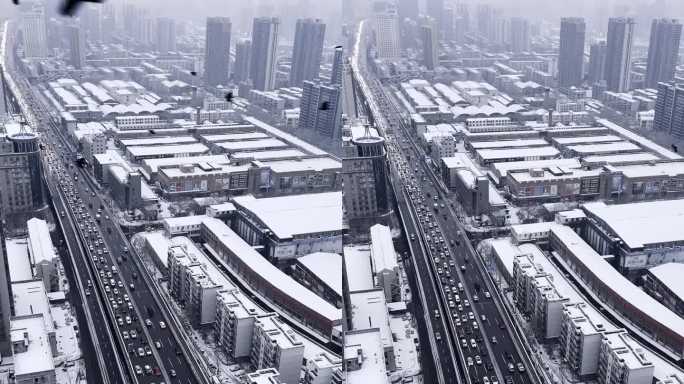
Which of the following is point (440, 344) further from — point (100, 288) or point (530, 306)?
point (100, 288)

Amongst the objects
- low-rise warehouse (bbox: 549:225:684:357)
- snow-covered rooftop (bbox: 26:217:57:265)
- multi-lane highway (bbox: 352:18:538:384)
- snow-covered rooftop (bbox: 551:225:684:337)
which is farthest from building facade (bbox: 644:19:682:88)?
snow-covered rooftop (bbox: 26:217:57:265)

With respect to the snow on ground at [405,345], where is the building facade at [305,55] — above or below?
above

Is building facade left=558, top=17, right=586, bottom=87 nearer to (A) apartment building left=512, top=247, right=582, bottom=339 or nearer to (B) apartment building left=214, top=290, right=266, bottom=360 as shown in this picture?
(A) apartment building left=512, top=247, right=582, bottom=339

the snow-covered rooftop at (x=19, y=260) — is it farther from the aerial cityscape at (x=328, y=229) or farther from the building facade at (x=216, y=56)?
the building facade at (x=216, y=56)

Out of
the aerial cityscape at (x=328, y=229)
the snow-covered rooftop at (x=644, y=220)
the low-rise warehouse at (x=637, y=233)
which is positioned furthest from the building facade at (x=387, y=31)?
the low-rise warehouse at (x=637, y=233)

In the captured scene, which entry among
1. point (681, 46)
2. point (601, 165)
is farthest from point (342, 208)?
point (681, 46)

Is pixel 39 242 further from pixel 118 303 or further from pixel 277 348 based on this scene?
pixel 277 348
